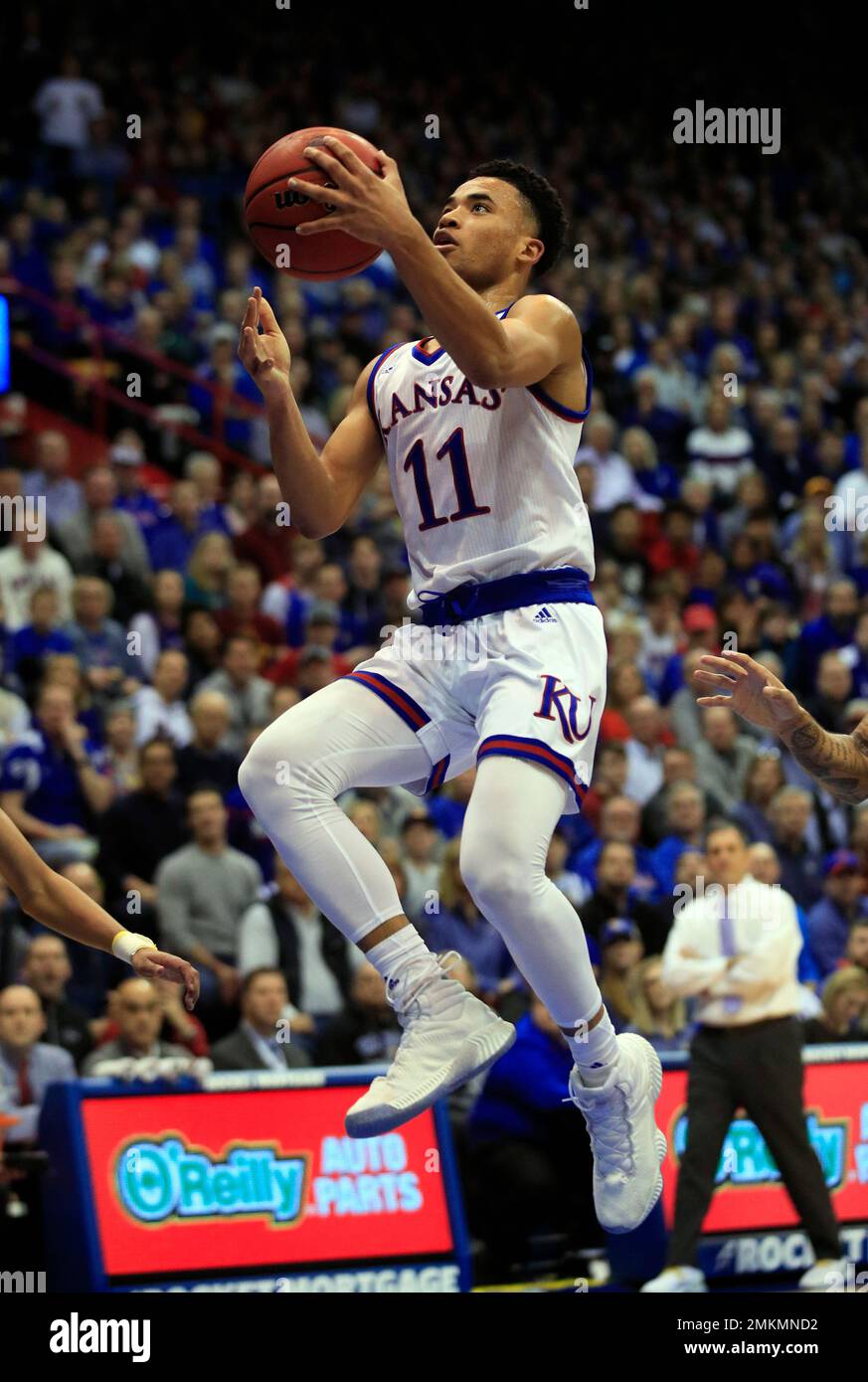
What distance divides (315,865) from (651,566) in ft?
34.1

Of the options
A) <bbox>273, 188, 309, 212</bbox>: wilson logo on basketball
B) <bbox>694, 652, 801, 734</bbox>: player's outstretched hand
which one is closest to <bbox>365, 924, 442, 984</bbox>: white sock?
<bbox>694, 652, 801, 734</bbox>: player's outstretched hand

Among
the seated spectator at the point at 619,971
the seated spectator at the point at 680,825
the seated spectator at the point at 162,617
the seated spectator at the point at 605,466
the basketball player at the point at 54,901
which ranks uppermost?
the seated spectator at the point at 605,466

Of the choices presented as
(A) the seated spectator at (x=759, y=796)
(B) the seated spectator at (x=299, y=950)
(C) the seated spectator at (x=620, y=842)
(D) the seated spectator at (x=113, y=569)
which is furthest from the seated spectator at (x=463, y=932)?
(D) the seated spectator at (x=113, y=569)

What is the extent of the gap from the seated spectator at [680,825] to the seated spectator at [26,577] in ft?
13.1

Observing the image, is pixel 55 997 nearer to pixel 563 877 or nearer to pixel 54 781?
pixel 54 781

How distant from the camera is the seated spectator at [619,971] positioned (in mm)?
10656

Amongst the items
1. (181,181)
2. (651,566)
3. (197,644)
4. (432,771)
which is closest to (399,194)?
Result: (432,771)

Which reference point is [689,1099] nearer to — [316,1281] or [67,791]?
[316,1281]

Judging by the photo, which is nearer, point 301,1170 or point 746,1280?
point 301,1170

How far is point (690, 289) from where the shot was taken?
21.7 meters

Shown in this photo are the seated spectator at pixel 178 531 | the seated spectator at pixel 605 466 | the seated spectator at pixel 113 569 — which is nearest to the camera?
the seated spectator at pixel 113 569

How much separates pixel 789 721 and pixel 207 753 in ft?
20.2

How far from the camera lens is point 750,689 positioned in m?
5.71

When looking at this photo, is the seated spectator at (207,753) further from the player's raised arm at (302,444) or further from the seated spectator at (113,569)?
the player's raised arm at (302,444)
